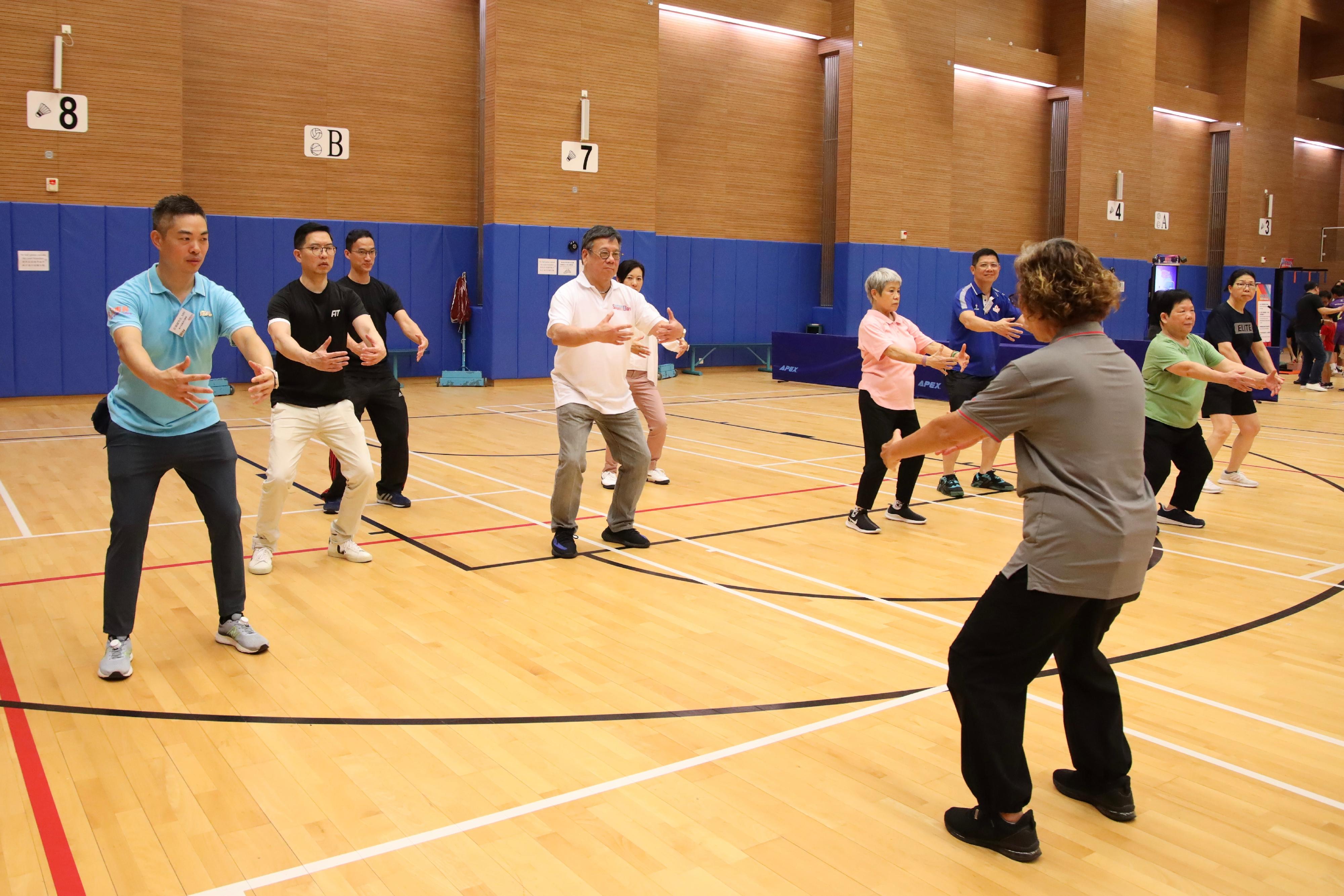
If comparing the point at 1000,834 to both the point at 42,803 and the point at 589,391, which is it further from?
the point at 589,391

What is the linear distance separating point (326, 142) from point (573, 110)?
3820mm

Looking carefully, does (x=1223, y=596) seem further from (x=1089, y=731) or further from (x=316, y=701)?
(x=316, y=701)

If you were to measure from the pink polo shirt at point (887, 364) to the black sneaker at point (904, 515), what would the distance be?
29.3 inches

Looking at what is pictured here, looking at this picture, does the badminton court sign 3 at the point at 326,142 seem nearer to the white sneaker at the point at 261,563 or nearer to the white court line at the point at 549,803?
the white sneaker at the point at 261,563

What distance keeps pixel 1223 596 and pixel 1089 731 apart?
2.96m

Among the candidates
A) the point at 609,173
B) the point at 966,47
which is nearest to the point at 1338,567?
the point at 609,173

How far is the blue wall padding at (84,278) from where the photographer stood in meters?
13.2

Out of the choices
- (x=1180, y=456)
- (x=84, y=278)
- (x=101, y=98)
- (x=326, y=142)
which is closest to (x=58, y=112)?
(x=101, y=98)

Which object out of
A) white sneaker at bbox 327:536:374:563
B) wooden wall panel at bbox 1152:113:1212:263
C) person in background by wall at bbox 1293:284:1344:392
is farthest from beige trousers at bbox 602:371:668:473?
wooden wall panel at bbox 1152:113:1212:263

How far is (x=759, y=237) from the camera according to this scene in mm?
20453

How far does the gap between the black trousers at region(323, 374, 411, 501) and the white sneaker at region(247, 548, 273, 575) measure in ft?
4.41

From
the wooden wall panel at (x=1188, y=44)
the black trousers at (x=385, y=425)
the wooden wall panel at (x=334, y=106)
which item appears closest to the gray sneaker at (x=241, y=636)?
the black trousers at (x=385, y=425)

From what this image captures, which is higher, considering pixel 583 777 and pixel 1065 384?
pixel 1065 384

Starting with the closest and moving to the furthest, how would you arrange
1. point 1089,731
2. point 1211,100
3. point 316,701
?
1. point 1089,731
2. point 316,701
3. point 1211,100
